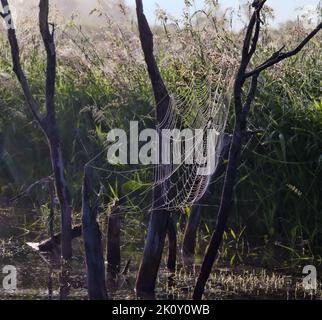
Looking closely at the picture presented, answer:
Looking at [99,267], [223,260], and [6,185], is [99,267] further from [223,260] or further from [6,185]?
[6,185]

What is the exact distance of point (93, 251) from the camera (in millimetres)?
3812

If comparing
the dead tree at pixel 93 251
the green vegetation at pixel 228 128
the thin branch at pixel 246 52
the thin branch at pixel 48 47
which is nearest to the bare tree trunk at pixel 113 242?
the green vegetation at pixel 228 128

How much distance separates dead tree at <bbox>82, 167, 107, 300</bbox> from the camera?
12.5ft

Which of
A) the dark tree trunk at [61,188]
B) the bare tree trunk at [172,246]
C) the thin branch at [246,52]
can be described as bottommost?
the bare tree trunk at [172,246]

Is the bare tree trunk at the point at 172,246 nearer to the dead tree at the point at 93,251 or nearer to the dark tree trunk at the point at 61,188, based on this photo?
the dark tree trunk at the point at 61,188

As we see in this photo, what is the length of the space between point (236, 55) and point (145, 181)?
0.98m

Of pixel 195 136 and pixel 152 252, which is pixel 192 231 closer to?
pixel 195 136

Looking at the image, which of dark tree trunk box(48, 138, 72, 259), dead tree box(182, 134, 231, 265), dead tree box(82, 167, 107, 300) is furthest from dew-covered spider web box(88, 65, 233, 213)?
dead tree box(82, 167, 107, 300)

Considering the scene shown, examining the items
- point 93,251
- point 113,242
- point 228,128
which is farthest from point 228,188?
point 228,128

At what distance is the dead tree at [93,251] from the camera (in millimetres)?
3801

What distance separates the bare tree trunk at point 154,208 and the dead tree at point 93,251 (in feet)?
1.07

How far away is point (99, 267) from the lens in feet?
12.5

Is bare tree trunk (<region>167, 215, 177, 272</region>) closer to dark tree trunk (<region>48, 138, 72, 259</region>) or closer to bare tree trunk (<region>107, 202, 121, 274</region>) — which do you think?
bare tree trunk (<region>107, 202, 121, 274</region>)
